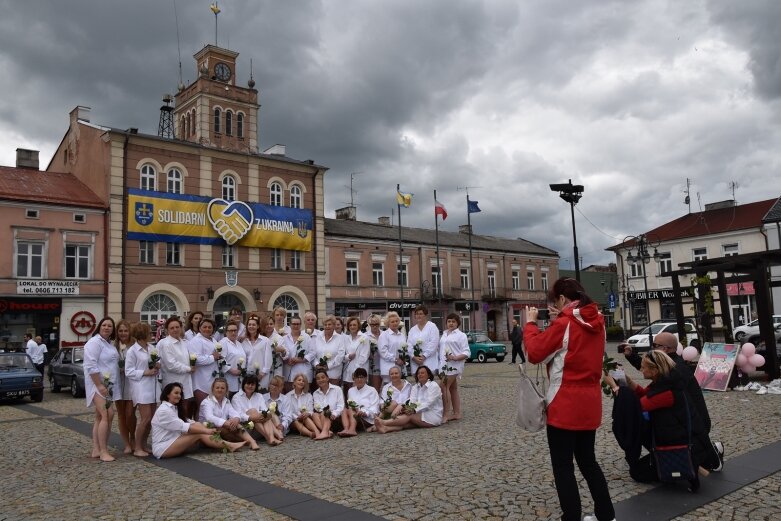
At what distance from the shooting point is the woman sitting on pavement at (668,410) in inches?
235

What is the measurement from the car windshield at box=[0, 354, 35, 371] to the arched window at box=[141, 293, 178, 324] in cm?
1331

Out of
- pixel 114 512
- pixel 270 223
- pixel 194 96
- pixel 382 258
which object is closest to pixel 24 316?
pixel 270 223

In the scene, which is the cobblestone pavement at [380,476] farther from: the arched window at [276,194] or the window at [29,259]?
the arched window at [276,194]

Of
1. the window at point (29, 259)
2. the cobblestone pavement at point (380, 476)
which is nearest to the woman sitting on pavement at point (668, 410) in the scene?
the cobblestone pavement at point (380, 476)

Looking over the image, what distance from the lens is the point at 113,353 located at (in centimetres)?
868

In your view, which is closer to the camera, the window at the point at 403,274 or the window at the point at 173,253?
the window at the point at 173,253

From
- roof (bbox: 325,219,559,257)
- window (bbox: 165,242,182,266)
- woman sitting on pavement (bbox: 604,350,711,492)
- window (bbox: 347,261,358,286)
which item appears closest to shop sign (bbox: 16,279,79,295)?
window (bbox: 165,242,182,266)

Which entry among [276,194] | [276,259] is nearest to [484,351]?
[276,259]

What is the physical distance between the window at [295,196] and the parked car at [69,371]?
19.4 metres

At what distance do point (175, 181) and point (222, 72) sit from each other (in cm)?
909

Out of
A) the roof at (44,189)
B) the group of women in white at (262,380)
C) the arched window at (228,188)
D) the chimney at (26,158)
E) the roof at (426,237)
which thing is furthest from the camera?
the roof at (426,237)

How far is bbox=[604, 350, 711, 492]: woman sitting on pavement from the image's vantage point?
19.6ft

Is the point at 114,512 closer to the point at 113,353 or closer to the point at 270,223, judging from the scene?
the point at 113,353

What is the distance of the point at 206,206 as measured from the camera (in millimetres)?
33188
